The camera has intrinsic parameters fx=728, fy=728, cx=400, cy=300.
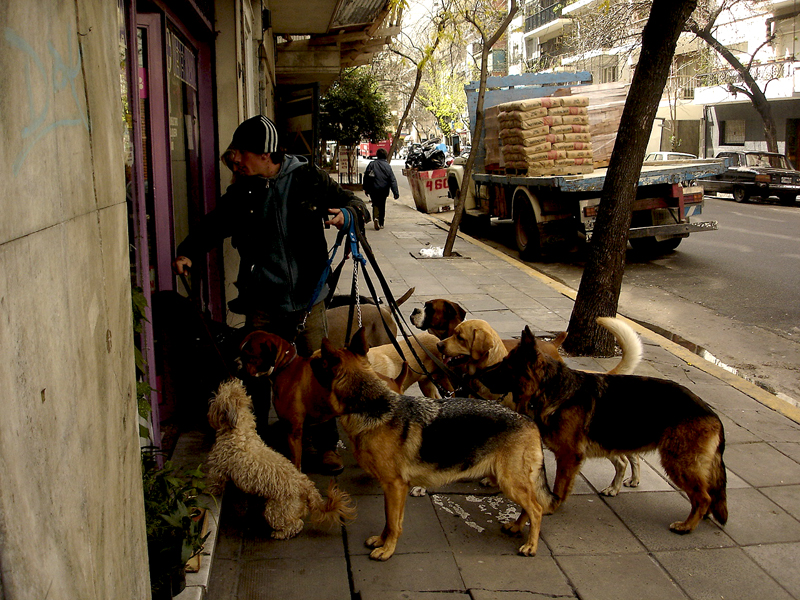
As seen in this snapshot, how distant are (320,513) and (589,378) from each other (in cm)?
162

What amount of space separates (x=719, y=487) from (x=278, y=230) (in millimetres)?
2673

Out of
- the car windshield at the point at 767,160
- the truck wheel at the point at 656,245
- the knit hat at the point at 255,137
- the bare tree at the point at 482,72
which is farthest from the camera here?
the car windshield at the point at 767,160

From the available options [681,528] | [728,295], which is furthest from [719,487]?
[728,295]

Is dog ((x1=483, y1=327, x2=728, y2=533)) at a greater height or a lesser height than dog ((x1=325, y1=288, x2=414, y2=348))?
lesser

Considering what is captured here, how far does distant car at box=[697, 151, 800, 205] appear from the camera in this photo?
21.2m

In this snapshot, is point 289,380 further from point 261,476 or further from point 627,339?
point 627,339

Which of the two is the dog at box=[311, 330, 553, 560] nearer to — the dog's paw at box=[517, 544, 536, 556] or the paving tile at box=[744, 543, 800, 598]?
the dog's paw at box=[517, 544, 536, 556]

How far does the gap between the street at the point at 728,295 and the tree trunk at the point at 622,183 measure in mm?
1486

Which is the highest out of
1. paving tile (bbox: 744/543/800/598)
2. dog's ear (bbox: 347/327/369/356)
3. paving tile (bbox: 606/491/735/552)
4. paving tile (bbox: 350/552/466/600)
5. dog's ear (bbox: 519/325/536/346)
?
dog's ear (bbox: 347/327/369/356)

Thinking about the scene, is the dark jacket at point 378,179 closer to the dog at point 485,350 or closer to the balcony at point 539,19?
the dog at point 485,350

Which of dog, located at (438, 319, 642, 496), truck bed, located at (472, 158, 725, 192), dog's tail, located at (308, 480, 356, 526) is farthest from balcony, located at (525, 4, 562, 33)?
dog's tail, located at (308, 480, 356, 526)

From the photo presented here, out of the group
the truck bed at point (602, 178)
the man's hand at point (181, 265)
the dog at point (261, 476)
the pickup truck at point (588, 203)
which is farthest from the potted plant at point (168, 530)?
the pickup truck at point (588, 203)

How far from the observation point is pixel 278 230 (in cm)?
403

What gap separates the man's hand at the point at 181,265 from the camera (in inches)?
151
